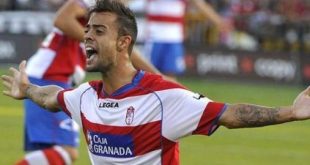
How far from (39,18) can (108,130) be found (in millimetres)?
18350

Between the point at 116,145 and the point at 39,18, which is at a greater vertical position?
the point at 116,145

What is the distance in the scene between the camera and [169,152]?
580 centimetres

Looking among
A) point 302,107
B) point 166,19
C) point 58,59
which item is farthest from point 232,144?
point 302,107

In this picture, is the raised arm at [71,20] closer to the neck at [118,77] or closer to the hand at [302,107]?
the neck at [118,77]

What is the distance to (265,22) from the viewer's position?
25391 mm

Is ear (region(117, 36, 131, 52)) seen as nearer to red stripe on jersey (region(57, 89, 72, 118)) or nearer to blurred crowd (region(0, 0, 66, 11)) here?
red stripe on jersey (region(57, 89, 72, 118))

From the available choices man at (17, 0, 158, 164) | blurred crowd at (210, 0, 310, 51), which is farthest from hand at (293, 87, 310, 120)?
blurred crowd at (210, 0, 310, 51)

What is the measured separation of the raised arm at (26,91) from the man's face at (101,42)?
76cm

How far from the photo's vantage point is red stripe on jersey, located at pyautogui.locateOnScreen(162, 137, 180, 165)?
18.9 ft

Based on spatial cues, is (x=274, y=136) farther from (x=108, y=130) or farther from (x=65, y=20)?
(x=108, y=130)

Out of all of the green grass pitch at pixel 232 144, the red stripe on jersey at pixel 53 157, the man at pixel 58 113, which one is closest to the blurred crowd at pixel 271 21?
the green grass pitch at pixel 232 144

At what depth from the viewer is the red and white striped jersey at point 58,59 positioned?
8.12m

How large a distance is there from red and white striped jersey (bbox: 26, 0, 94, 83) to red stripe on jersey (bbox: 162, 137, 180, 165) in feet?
8.15

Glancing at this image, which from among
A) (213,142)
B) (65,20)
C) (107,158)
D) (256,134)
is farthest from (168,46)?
(107,158)
